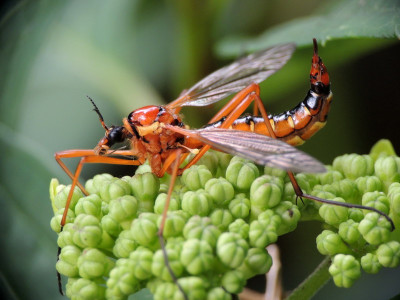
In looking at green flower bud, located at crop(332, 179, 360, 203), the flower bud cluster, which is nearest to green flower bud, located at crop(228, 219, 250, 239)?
the flower bud cluster

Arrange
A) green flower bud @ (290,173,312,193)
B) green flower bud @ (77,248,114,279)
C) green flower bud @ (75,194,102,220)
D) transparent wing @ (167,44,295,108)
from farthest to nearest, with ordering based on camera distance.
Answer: transparent wing @ (167,44,295,108) < green flower bud @ (290,173,312,193) < green flower bud @ (75,194,102,220) < green flower bud @ (77,248,114,279)

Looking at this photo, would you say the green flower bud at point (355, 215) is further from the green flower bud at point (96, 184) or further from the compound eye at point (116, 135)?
the compound eye at point (116, 135)

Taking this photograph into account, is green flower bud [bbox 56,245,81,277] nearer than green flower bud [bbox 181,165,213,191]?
Yes

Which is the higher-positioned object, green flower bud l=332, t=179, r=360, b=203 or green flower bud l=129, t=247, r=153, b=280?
green flower bud l=129, t=247, r=153, b=280

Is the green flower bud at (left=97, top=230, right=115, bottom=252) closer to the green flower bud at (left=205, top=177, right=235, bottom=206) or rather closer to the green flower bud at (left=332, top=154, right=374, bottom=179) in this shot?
the green flower bud at (left=205, top=177, right=235, bottom=206)

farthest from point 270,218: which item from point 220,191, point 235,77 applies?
point 235,77

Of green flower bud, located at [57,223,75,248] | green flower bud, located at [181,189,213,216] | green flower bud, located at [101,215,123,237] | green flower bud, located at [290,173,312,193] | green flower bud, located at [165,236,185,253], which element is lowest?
green flower bud, located at [290,173,312,193]

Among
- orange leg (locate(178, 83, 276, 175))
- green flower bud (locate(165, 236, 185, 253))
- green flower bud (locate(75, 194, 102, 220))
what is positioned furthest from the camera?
orange leg (locate(178, 83, 276, 175))
